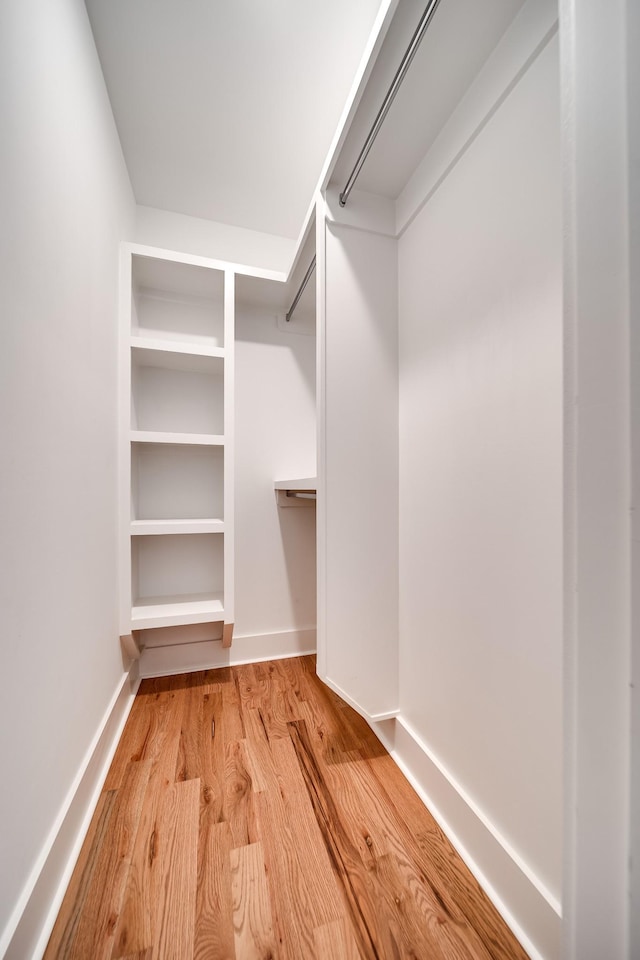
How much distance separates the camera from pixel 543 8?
637mm

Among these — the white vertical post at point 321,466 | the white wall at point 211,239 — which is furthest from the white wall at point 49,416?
the white vertical post at point 321,466

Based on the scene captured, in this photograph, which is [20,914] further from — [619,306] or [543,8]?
[543,8]

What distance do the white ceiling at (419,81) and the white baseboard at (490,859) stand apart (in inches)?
61.3

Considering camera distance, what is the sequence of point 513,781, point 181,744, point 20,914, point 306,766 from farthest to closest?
point 181,744, point 306,766, point 513,781, point 20,914

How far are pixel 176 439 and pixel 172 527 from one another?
14.0 inches

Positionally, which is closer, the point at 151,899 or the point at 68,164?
the point at 151,899

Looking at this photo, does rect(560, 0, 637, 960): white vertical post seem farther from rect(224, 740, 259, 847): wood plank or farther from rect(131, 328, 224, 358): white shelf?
rect(131, 328, 224, 358): white shelf

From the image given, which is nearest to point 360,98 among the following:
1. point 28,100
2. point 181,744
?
point 28,100

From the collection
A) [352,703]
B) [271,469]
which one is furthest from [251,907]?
[271,469]

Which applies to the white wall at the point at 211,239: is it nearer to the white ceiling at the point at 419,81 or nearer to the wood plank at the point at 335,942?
the white ceiling at the point at 419,81

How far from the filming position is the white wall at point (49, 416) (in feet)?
1.97

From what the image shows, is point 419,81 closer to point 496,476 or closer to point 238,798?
A: point 496,476

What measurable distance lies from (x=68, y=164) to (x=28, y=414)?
66 cm

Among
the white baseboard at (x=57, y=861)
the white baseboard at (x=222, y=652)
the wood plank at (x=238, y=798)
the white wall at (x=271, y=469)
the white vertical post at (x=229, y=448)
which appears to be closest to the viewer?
the white baseboard at (x=57, y=861)
